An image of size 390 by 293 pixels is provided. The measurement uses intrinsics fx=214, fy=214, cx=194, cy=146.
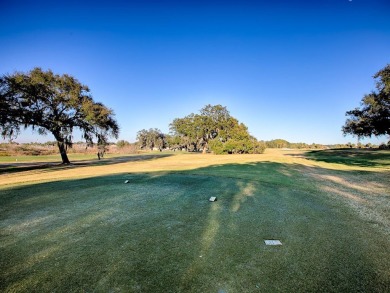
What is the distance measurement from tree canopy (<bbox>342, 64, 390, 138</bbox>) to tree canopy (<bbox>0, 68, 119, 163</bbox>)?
98.6 feet

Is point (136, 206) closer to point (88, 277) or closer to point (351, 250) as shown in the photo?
point (88, 277)

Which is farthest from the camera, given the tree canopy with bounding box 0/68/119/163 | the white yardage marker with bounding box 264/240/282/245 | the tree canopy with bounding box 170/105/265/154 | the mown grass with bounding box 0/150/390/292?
the tree canopy with bounding box 170/105/265/154

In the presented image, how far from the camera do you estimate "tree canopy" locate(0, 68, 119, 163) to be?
20453 mm

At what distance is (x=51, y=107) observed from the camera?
2425 centimetres

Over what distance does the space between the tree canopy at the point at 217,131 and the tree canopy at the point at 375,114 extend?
2584 centimetres

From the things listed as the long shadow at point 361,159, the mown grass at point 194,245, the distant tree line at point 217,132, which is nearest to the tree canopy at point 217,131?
the distant tree line at point 217,132

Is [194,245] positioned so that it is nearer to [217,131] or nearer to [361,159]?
[361,159]

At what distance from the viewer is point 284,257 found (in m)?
3.24

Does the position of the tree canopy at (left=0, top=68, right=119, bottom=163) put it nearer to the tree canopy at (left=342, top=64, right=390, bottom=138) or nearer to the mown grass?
the mown grass

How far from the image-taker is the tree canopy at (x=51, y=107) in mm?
20453

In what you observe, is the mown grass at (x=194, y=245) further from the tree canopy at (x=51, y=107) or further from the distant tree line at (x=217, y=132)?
the distant tree line at (x=217, y=132)

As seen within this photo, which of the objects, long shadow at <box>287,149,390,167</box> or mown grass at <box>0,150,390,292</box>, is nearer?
mown grass at <box>0,150,390,292</box>

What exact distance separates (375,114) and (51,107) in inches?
1462

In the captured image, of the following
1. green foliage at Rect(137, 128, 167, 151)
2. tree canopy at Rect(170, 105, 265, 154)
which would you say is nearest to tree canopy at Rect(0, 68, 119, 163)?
tree canopy at Rect(170, 105, 265, 154)
